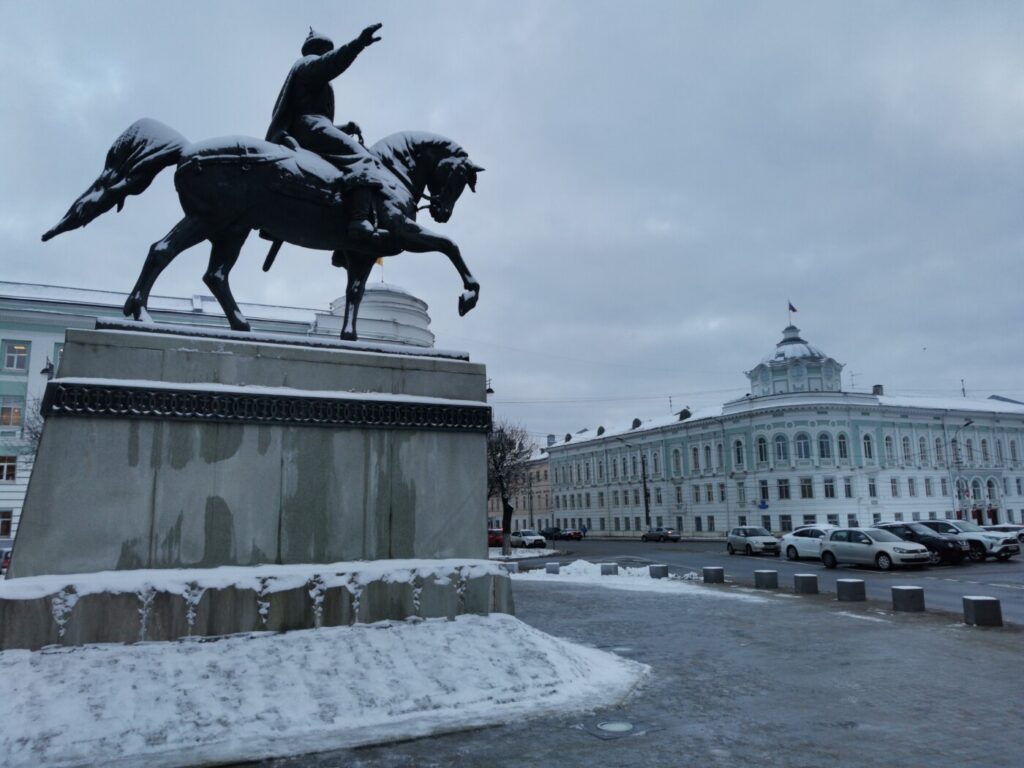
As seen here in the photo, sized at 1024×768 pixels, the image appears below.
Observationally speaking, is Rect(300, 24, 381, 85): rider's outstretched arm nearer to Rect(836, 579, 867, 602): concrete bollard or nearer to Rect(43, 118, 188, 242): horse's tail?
Rect(43, 118, 188, 242): horse's tail


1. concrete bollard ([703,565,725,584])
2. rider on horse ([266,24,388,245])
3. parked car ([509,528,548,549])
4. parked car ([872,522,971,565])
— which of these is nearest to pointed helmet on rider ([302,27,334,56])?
rider on horse ([266,24,388,245])

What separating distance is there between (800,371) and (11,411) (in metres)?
52.8

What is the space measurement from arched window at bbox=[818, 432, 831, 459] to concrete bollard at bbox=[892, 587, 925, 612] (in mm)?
45015

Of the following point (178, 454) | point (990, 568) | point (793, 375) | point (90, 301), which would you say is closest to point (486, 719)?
point (178, 454)

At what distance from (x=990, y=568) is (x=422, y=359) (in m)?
23.7

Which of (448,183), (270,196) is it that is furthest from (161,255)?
(448,183)

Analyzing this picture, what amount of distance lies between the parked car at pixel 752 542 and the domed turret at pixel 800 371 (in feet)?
81.6

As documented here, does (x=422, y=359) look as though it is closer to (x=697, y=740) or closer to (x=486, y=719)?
(x=486, y=719)

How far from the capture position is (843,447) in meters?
55.1

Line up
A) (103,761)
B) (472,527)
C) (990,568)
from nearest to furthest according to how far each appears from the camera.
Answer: (103,761) < (472,527) < (990,568)

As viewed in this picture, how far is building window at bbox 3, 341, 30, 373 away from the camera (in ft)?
119

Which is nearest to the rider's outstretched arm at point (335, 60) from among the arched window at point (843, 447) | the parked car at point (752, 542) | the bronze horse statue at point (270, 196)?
the bronze horse statue at point (270, 196)

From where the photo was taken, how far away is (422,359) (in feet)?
24.9

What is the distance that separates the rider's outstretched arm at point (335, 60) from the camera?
25.1ft
